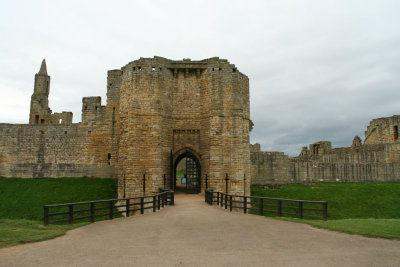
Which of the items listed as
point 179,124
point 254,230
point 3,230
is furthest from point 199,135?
point 3,230

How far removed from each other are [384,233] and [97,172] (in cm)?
2006

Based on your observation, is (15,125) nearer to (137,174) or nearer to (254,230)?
(137,174)

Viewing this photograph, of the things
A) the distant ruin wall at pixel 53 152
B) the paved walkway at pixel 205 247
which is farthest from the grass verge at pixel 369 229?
the distant ruin wall at pixel 53 152

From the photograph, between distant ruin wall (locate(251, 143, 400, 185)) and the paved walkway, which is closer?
the paved walkway

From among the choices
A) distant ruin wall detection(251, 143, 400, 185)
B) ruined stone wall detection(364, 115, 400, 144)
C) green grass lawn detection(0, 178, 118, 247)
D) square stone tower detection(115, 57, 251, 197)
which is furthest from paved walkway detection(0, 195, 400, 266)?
ruined stone wall detection(364, 115, 400, 144)

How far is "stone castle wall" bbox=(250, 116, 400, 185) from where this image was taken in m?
24.9

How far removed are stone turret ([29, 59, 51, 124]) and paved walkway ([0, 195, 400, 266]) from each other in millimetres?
28287

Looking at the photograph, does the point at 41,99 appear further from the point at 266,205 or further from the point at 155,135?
the point at 266,205

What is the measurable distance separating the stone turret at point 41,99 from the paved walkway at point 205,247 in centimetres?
2829

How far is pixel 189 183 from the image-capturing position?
19016 mm

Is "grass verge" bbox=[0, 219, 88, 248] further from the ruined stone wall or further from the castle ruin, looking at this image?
the ruined stone wall

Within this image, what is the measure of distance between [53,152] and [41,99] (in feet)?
46.5

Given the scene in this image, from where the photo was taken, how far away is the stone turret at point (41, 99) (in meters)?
32.5

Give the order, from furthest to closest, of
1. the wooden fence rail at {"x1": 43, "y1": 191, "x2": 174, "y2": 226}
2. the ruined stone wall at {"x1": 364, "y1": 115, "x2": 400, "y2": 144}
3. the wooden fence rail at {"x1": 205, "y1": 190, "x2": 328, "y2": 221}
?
the ruined stone wall at {"x1": 364, "y1": 115, "x2": 400, "y2": 144}
the wooden fence rail at {"x1": 205, "y1": 190, "x2": 328, "y2": 221}
the wooden fence rail at {"x1": 43, "y1": 191, "x2": 174, "y2": 226}
